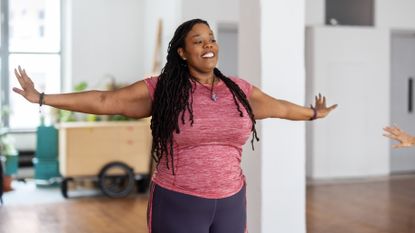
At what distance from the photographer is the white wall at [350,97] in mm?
8219

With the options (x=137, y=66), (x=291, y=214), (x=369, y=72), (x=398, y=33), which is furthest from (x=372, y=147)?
(x=291, y=214)

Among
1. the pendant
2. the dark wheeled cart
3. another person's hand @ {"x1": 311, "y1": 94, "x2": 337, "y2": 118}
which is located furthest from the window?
the pendant

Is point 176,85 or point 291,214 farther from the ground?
point 176,85

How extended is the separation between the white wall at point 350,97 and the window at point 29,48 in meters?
3.54

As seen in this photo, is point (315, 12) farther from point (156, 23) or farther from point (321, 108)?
point (321, 108)

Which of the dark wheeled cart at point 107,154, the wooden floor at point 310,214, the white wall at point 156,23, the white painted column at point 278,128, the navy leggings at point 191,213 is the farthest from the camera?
the white wall at point 156,23

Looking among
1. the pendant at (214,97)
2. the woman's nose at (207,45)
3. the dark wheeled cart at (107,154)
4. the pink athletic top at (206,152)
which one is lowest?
the dark wheeled cart at (107,154)

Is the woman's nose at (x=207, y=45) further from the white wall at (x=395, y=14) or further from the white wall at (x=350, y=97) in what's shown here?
the white wall at (x=395, y=14)

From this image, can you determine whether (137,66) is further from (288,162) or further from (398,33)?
(288,162)

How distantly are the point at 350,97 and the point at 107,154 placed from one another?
3.43 meters

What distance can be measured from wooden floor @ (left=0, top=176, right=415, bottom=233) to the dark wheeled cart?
25cm

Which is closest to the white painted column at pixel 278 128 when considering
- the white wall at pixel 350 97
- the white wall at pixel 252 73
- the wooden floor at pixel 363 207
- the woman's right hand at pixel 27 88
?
the white wall at pixel 252 73

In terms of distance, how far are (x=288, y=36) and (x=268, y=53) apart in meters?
0.17

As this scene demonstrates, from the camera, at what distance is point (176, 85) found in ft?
7.52
